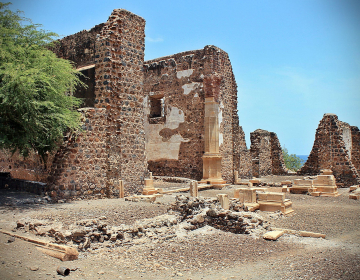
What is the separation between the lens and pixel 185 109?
17.9 m

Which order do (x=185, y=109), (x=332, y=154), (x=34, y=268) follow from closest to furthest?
(x=34, y=268), (x=185, y=109), (x=332, y=154)

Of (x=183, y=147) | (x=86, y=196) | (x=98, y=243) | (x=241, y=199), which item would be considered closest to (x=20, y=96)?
(x=86, y=196)

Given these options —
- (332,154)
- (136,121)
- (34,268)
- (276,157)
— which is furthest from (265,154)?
(34,268)

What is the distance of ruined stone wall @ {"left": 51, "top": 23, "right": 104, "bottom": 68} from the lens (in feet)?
38.5

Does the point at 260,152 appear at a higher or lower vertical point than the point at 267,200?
higher

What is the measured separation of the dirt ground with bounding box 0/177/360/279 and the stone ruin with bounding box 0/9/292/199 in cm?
150

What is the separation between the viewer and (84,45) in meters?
12.1

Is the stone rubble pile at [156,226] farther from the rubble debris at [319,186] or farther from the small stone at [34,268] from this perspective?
the rubble debris at [319,186]

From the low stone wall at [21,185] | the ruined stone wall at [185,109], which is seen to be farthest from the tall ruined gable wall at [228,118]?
the low stone wall at [21,185]

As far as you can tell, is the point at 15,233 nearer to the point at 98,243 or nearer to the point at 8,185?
the point at 98,243

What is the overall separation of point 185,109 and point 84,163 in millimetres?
9005

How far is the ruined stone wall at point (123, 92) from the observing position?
35.8 feet

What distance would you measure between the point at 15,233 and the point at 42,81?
13.9 ft

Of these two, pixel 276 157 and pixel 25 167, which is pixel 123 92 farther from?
pixel 276 157
